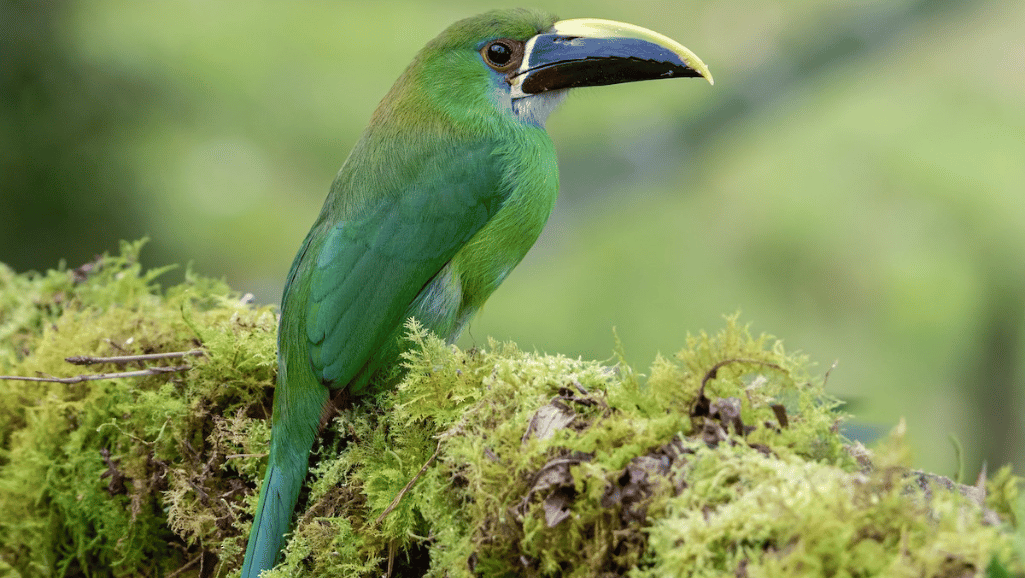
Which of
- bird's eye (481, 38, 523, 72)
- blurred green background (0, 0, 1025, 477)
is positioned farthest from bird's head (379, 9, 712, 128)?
blurred green background (0, 0, 1025, 477)

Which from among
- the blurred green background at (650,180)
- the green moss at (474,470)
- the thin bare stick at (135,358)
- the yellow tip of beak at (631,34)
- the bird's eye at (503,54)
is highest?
the blurred green background at (650,180)

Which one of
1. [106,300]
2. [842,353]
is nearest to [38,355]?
[106,300]

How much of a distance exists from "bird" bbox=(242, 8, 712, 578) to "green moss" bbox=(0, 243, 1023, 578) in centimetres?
13

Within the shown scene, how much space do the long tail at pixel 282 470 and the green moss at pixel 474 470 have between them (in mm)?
49

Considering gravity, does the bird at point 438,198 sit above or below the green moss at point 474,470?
above

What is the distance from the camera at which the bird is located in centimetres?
215

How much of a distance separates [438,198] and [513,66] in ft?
1.77

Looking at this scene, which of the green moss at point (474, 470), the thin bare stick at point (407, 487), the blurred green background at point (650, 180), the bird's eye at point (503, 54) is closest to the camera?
the green moss at point (474, 470)

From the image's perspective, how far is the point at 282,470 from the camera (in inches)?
76.1

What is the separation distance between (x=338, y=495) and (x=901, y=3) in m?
7.09

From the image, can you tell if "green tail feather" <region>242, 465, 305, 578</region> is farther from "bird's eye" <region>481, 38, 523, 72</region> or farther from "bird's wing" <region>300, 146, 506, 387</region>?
"bird's eye" <region>481, 38, 523, 72</region>

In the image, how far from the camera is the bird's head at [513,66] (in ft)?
8.21

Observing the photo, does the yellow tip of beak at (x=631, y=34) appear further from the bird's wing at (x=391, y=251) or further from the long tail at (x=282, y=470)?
the long tail at (x=282, y=470)

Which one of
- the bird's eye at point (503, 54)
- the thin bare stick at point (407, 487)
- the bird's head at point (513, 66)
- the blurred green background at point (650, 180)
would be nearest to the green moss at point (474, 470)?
the thin bare stick at point (407, 487)
